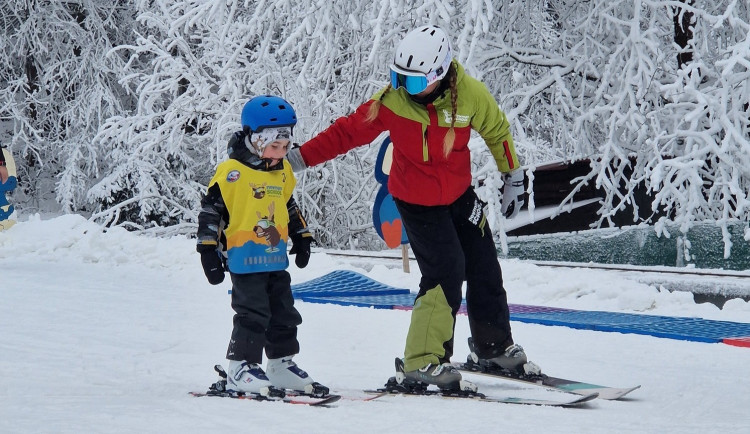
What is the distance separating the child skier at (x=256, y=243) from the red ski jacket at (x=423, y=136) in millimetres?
222

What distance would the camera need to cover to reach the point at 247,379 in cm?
412

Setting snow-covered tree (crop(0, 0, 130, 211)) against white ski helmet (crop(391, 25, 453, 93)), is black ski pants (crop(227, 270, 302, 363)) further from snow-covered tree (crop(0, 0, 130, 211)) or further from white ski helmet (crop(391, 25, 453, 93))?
snow-covered tree (crop(0, 0, 130, 211))

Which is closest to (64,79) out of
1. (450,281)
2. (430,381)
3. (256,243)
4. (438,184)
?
(256,243)

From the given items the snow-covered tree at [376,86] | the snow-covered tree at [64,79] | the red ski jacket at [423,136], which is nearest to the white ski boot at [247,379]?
the red ski jacket at [423,136]

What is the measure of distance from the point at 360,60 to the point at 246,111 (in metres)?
6.85

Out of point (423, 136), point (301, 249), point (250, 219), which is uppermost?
point (423, 136)

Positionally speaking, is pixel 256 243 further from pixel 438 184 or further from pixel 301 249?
pixel 438 184

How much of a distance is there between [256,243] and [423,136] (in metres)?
0.80

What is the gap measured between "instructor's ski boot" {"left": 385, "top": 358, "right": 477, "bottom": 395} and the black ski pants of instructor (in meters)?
0.04

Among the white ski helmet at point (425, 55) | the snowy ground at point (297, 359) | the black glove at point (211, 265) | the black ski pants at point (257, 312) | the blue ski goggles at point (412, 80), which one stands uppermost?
the white ski helmet at point (425, 55)

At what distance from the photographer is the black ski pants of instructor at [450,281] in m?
4.22

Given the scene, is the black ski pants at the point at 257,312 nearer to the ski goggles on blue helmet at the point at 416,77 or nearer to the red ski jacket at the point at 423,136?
the red ski jacket at the point at 423,136

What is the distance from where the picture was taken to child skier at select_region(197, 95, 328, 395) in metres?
4.14

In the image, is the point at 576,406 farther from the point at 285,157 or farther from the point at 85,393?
the point at 85,393
